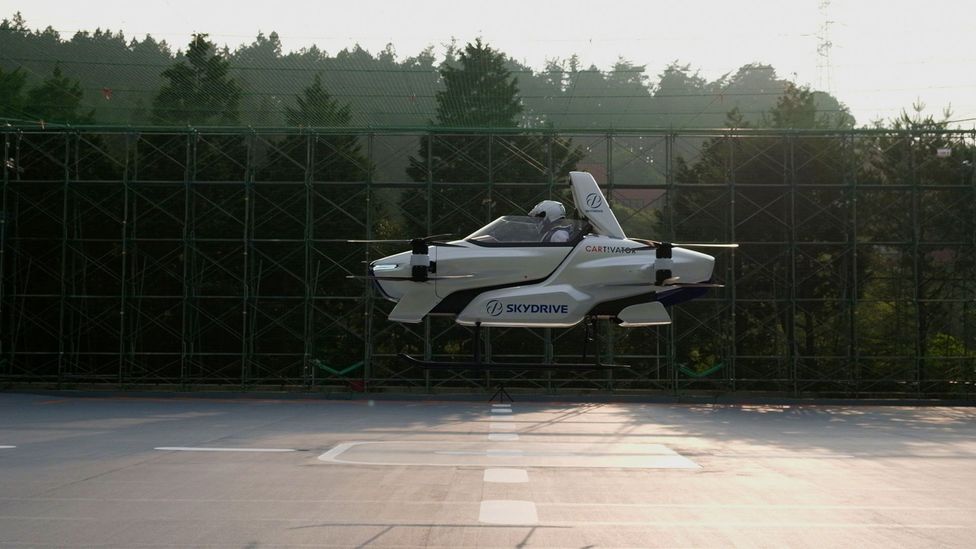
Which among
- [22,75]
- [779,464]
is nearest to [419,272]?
[779,464]

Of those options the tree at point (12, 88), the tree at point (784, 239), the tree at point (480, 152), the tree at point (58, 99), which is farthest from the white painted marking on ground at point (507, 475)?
the tree at point (12, 88)

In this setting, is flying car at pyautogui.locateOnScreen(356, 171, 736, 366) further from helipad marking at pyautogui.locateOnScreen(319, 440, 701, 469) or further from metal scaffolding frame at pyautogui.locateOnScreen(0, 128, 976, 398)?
metal scaffolding frame at pyautogui.locateOnScreen(0, 128, 976, 398)

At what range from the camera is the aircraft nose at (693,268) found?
781cm

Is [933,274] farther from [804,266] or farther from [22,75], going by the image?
[22,75]

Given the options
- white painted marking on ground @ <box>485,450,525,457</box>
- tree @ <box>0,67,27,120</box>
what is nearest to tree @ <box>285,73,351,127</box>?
tree @ <box>0,67,27,120</box>

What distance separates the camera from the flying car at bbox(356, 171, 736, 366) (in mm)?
7594

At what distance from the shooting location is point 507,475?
68.0 ft

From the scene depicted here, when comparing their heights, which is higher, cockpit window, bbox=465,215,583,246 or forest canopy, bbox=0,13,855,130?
forest canopy, bbox=0,13,855,130

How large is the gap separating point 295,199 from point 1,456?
30.1 meters

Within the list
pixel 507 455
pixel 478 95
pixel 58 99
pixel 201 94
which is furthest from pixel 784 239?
pixel 58 99

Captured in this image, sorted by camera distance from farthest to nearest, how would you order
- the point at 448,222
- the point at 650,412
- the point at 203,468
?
the point at 448,222
the point at 650,412
the point at 203,468

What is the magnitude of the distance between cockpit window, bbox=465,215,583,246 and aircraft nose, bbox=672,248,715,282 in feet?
2.72

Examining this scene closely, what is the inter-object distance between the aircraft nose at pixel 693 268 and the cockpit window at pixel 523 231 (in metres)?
0.83

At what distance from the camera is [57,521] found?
48.6ft
